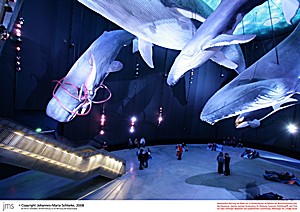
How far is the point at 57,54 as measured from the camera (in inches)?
309

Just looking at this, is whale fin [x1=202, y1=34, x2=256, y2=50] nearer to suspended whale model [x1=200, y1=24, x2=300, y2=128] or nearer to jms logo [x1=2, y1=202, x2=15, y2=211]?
suspended whale model [x1=200, y1=24, x2=300, y2=128]

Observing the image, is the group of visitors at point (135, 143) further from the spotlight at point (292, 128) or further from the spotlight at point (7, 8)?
the spotlight at point (292, 128)

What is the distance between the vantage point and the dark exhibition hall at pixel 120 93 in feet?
13.5

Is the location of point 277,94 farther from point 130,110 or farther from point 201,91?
point 201,91

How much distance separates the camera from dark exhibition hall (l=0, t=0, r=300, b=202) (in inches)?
162

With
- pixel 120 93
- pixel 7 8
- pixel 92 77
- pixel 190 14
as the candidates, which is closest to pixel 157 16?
pixel 190 14

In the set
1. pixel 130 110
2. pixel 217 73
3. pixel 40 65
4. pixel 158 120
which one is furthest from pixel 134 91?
pixel 217 73

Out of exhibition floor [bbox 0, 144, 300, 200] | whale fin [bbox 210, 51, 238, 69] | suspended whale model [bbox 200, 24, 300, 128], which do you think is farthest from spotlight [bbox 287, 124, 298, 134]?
whale fin [bbox 210, 51, 238, 69]

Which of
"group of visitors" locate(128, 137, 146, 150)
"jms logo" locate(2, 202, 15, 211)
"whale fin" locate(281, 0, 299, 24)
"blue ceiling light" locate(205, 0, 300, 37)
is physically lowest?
"group of visitors" locate(128, 137, 146, 150)

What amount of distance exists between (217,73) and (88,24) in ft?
37.0

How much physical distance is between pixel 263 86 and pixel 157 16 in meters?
3.45

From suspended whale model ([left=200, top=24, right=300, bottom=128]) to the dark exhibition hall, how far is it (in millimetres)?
29

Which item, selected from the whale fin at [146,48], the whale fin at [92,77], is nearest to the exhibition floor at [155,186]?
the whale fin at [92,77]

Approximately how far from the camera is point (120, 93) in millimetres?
11148
